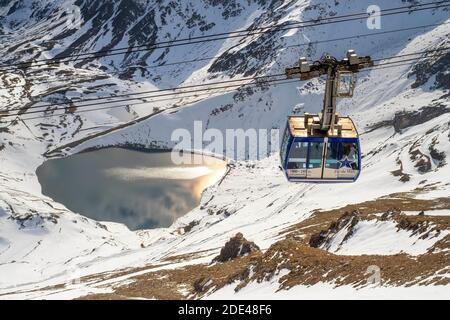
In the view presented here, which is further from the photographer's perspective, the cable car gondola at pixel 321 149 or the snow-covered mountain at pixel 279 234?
the snow-covered mountain at pixel 279 234

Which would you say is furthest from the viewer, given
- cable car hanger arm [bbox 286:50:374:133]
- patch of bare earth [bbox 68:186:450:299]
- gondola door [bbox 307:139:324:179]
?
gondola door [bbox 307:139:324:179]

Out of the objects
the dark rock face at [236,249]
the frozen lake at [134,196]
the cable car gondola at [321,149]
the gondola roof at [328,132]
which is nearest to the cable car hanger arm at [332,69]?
the cable car gondola at [321,149]

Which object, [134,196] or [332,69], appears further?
[134,196]

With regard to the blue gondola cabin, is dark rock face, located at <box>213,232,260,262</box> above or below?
below

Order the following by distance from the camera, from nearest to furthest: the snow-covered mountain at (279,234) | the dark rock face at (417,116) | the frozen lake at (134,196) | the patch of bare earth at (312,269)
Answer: the patch of bare earth at (312,269) < the snow-covered mountain at (279,234) < the frozen lake at (134,196) < the dark rock face at (417,116)

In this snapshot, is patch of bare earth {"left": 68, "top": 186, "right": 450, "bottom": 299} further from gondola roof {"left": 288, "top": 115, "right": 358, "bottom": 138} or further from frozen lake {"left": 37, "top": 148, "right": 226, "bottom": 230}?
frozen lake {"left": 37, "top": 148, "right": 226, "bottom": 230}

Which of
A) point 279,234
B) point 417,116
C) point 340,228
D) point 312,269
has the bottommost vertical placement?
point 279,234

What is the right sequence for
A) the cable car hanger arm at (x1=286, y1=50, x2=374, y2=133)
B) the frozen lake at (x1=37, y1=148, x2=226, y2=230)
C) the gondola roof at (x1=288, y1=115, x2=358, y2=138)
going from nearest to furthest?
1. the cable car hanger arm at (x1=286, y1=50, x2=374, y2=133)
2. the gondola roof at (x1=288, y1=115, x2=358, y2=138)
3. the frozen lake at (x1=37, y1=148, x2=226, y2=230)

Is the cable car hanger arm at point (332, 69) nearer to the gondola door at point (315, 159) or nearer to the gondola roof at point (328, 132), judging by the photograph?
the gondola roof at point (328, 132)

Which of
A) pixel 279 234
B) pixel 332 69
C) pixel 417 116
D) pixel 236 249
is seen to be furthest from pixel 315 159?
pixel 417 116

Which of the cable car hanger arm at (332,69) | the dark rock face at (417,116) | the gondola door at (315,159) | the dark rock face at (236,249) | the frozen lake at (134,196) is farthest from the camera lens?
the dark rock face at (417,116)

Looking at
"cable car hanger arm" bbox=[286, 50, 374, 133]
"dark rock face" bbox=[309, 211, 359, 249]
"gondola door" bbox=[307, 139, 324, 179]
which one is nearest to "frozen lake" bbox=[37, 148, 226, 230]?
"dark rock face" bbox=[309, 211, 359, 249]

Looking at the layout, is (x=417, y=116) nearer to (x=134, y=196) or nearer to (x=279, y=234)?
(x=134, y=196)

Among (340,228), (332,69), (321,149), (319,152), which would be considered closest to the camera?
(332,69)
